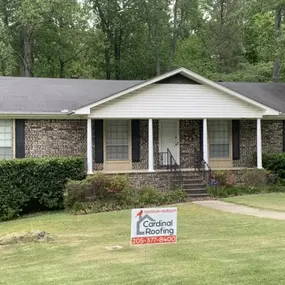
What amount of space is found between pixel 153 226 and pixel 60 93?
13339 millimetres

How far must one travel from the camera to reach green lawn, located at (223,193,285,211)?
14.3 m

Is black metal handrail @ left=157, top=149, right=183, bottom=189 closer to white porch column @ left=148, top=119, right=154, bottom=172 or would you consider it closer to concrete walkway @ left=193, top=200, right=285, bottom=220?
white porch column @ left=148, top=119, right=154, bottom=172

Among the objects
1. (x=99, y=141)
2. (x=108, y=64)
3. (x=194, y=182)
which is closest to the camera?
(x=194, y=182)

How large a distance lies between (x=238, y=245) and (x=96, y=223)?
4.71m

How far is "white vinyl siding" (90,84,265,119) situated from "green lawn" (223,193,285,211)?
3.52 meters

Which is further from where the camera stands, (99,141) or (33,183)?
(99,141)

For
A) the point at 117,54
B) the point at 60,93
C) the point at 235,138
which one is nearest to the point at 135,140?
the point at 60,93

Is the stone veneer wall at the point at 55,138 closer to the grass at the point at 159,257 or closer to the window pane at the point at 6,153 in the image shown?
the window pane at the point at 6,153

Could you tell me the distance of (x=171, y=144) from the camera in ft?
63.9

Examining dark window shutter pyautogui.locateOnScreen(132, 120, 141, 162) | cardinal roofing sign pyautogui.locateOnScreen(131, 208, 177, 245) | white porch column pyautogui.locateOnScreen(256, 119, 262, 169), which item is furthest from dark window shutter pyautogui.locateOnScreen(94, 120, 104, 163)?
cardinal roofing sign pyautogui.locateOnScreen(131, 208, 177, 245)

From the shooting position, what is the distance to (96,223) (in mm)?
12469

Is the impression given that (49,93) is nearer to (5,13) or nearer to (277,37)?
(277,37)

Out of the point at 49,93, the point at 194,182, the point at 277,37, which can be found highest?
the point at 277,37

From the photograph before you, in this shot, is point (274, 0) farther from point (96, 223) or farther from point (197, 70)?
point (96, 223)
